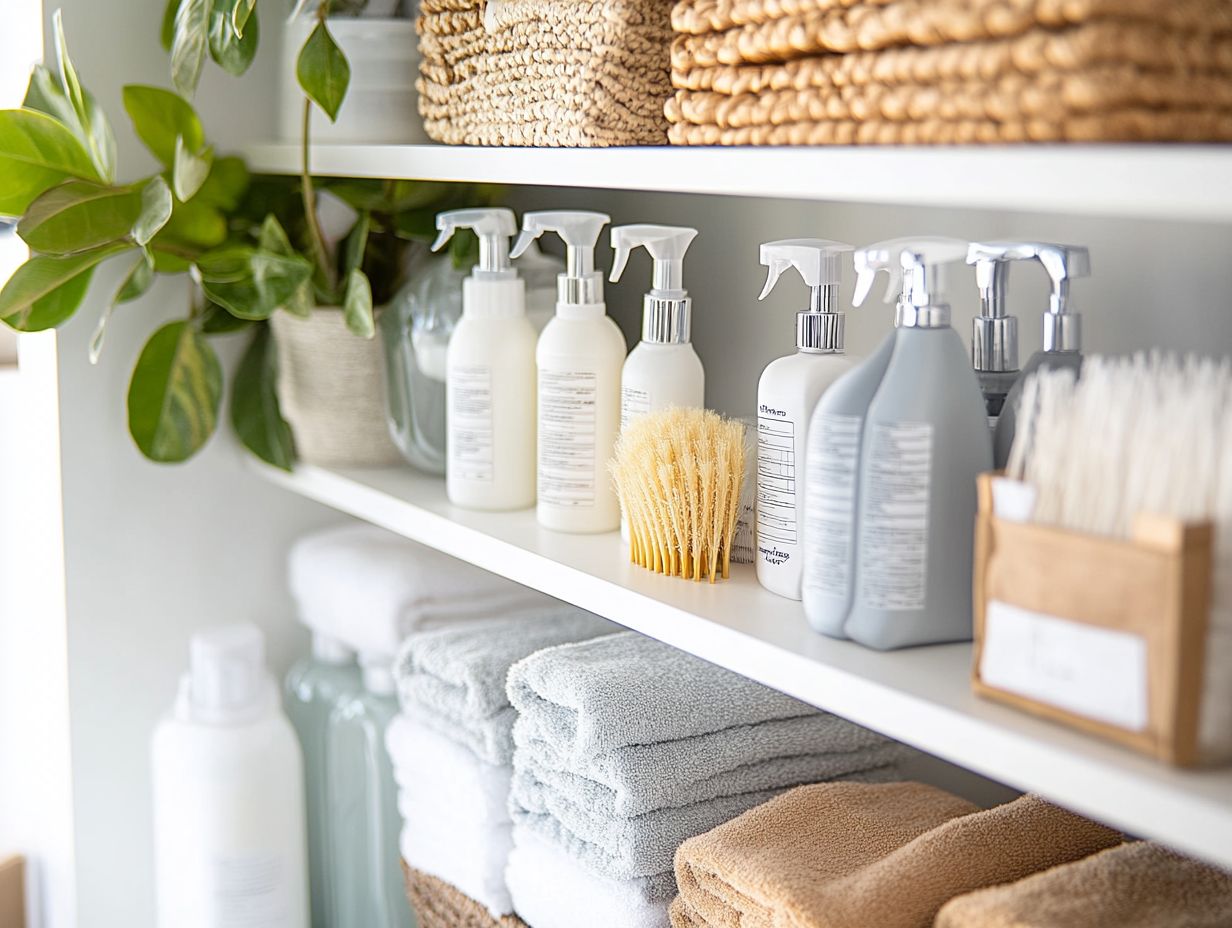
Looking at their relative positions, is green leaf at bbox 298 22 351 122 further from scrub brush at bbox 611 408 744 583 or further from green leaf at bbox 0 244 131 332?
scrub brush at bbox 611 408 744 583

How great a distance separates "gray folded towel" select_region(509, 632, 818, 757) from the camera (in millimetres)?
785

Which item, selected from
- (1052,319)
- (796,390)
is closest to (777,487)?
(796,390)

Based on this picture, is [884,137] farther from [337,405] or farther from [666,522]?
[337,405]

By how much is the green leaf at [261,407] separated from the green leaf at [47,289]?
0.58 feet

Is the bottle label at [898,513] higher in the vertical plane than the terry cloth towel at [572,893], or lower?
higher

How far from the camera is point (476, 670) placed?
92 centimetres

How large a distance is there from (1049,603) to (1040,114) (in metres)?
0.19

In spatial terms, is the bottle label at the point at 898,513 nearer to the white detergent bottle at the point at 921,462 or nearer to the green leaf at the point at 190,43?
the white detergent bottle at the point at 921,462

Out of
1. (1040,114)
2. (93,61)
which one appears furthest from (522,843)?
(93,61)

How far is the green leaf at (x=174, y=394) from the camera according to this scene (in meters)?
1.03

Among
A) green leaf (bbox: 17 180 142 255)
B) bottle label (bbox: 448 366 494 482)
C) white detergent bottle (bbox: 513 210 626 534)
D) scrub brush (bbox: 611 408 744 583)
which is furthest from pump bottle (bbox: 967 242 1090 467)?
green leaf (bbox: 17 180 142 255)

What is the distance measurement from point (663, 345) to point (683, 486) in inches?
4.0

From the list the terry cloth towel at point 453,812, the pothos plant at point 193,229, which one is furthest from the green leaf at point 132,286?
the terry cloth towel at point 453,812

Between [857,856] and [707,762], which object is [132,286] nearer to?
[707,762]
